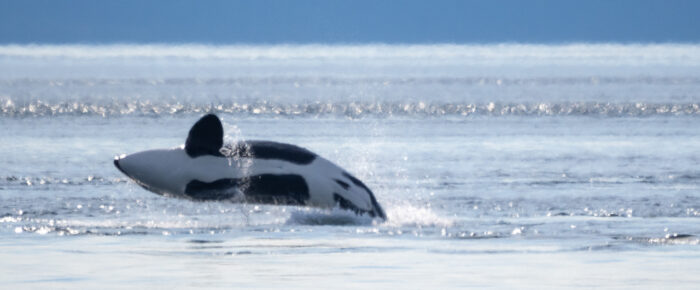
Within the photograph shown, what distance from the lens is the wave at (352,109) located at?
1971 inches

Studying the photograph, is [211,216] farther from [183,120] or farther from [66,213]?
[183,120]

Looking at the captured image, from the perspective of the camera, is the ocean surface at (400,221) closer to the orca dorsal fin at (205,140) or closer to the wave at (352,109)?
the orca dorsal fin at (205,140)

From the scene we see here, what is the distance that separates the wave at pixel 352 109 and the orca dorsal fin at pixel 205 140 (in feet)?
95.8

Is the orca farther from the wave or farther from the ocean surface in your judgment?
the wave

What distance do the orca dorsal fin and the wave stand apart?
2921cm

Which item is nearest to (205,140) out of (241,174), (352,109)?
(241,174)

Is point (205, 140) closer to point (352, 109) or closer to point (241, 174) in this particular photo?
point (241, 174)

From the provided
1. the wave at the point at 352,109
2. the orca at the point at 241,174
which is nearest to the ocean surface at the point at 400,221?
the orca at the point at 241,174

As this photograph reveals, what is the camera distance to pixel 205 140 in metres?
19.2

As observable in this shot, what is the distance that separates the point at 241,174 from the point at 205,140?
535 millimetres

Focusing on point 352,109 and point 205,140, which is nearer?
point 205,140

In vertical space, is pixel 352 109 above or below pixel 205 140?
above

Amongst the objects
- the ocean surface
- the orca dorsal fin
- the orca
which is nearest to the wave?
the ocean surface

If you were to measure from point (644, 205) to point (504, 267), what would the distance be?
5790mm
